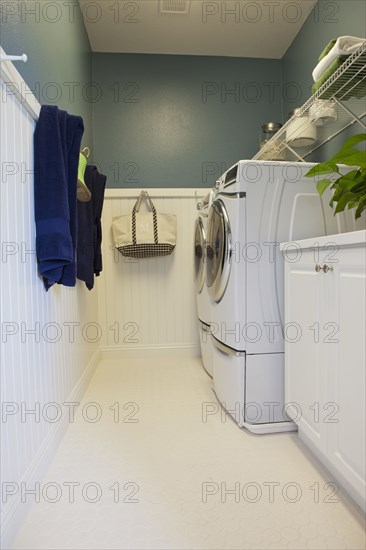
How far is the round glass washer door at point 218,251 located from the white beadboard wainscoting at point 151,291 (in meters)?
0.79

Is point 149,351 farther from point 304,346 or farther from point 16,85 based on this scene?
point 16,85

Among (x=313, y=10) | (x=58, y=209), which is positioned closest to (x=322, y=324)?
Answer: (x=58, y=209)

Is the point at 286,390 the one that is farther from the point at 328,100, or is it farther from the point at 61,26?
the point at 61,26

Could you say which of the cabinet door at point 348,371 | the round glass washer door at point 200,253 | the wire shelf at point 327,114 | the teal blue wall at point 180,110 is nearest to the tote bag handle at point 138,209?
the teal blue wall at point 180,110

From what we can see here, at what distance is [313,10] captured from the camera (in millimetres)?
2246

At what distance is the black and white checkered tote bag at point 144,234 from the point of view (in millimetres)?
2404

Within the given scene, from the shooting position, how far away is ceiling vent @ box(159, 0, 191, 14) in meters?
2.18

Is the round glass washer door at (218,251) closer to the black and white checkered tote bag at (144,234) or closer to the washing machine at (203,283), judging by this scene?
the washing machine at (203,283)

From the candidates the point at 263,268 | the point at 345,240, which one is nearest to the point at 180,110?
the point at 263,268

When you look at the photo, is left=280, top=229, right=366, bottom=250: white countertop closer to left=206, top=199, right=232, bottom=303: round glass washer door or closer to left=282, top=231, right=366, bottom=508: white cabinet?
left=282, top=231, right=366, bottom=508: white cabinet

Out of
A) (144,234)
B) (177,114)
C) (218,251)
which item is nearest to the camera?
(218,251)

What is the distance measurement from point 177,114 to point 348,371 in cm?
247

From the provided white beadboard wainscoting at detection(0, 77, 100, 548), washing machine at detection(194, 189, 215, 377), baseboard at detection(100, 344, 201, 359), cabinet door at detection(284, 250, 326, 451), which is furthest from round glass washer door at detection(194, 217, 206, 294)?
white beadboard wainscoting at detection(0, 77, 100, 548)

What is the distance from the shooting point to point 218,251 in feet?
5.42
